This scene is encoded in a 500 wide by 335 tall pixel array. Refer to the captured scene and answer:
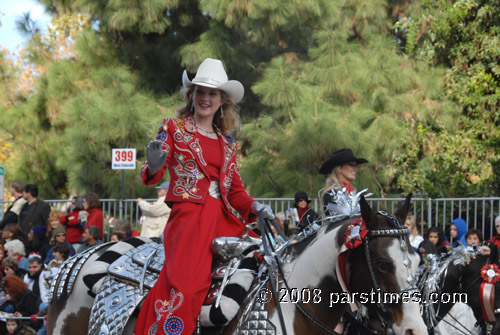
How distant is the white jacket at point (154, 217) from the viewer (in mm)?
10867

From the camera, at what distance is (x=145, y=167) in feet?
14.4

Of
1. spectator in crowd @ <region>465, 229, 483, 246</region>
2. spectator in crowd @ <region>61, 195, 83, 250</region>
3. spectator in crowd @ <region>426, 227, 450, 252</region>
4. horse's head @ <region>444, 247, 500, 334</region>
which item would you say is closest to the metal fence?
spectator in crowd @ <region>426, 227, 450, 252</region>

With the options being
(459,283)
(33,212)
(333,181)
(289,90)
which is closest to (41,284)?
(33,212)

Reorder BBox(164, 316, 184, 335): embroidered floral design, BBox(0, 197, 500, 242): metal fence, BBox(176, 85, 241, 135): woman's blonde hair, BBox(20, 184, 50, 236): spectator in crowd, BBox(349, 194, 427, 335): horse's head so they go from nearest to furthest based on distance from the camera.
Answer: BBox(349, 194, 427, 335): horse's head, BBox(164, 316, 184, 335): embroidered floral design, BBox(176, 85, 241, 135): woman's blonde hair, BBox(0, 197, 500, 242): metal fence, BBox(20, 184, 50, 236): spectator in crowd

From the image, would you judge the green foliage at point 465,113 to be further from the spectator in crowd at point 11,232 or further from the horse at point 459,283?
the spectator in crowd at point 11,232

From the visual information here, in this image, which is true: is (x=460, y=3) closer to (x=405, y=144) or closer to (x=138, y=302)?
(x=405, y=144)

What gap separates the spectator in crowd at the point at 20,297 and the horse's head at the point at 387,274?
696 centimetres

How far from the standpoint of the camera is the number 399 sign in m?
12.5

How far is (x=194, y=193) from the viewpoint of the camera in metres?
4.54

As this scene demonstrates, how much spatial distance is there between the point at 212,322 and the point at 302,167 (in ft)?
35.7

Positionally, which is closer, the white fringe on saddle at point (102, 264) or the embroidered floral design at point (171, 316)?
the embroidered floral design at point (171, 316)

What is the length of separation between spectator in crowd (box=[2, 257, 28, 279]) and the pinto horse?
7260mm

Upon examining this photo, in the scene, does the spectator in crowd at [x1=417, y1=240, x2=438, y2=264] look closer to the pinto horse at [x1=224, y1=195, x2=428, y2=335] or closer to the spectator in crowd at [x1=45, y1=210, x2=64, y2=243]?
the pinto horse at [x1=224, y1=195, x2=428, y2=335]

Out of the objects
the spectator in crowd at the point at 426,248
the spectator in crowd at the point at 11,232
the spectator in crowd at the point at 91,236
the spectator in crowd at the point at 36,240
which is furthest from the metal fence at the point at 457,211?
the spectator in crowd at the point at 11,232
